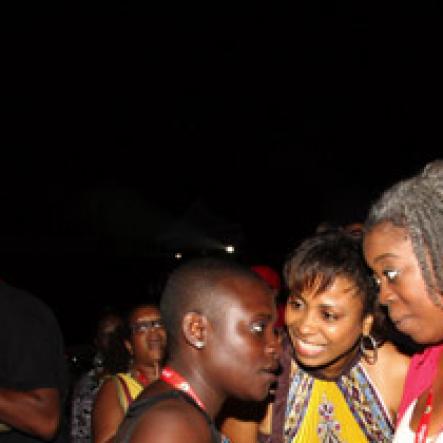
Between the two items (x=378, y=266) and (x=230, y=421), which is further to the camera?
(x=230, y=421)

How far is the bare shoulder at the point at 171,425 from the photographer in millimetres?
1480

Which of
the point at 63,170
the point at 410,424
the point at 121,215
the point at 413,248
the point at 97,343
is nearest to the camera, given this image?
the point at 413,248

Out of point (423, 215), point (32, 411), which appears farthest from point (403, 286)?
point (32, 411)

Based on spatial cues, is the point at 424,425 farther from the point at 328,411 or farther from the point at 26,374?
the point at 26,374

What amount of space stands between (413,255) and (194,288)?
2.37ft

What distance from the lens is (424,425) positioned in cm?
207

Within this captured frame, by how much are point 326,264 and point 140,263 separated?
56.1 ft

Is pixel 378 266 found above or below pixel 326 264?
below

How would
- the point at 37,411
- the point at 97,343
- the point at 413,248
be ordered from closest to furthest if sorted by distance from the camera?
the point at 413,248 < the point at 37,411 < the point at 97,343

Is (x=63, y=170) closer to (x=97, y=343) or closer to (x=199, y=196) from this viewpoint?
(x=199, y=196)

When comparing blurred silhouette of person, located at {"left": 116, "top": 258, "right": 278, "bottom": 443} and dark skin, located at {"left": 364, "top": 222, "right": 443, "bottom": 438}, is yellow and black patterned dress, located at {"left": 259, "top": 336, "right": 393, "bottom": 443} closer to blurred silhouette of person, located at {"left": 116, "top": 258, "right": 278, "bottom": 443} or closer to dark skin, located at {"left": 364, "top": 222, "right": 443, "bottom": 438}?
blurred silhouette of person, located at {"left": 116, "top": 258, "right": 278, "bottom": 443}

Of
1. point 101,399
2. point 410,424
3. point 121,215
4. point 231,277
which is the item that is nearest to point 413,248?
point 231,277

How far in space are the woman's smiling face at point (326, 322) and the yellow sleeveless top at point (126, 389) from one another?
51.9 inches

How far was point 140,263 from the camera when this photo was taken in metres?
19.3
